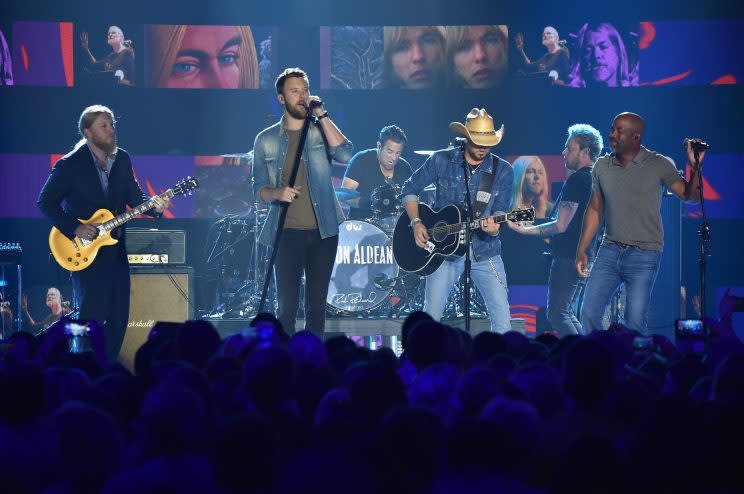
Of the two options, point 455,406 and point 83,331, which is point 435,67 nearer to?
point 83,331

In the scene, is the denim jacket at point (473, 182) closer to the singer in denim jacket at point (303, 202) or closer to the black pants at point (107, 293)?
the singer in denim jacket at point (303, 202)

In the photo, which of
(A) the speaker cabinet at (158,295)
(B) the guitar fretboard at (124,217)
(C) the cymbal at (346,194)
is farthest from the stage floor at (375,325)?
(B) the guitar fretboard at (124,217)

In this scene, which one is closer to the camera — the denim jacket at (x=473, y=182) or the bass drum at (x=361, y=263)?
the denim jacket at (x=473, y=182)

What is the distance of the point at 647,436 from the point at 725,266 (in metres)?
10.9

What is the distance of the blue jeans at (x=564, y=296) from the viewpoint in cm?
1086

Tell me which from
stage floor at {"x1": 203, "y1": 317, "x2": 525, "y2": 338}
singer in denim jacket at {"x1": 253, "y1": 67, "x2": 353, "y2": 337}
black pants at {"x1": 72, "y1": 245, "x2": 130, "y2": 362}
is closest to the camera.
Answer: singer in denim jacket at {"x1": 253, "y1": 67, "x2": 353, "y2": 337}

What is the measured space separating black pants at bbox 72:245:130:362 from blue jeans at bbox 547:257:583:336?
4.69m

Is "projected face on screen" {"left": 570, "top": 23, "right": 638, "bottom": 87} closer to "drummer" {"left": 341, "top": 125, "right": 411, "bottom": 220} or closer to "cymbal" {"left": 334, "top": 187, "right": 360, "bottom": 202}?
"drummer" {"left": 341, "top": 125, "right": 411, "bottom": 220}

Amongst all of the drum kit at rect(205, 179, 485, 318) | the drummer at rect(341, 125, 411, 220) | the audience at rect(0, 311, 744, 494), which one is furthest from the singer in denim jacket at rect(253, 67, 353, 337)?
the drummer at rect(341, 125, 411, 220)

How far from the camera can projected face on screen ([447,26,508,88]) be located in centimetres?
1328

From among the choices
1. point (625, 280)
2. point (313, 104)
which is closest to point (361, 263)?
point (625, 280)

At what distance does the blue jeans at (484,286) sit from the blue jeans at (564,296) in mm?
1936

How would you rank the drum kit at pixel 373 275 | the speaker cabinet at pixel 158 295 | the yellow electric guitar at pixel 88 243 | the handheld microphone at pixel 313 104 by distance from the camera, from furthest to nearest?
the drum kit at pixel 373 275 < the speaker cabinet at pixel 158 295 < the yellow electric guitar at pixel 88 243 < the handheld microphone at pixel 313 104

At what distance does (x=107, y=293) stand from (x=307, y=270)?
1.60 metres
